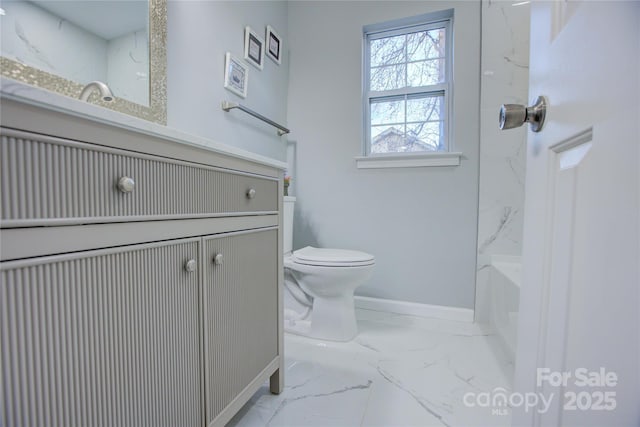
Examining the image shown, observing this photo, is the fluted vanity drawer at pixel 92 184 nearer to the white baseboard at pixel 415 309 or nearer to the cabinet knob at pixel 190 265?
the cabinet knob at pixel 190 265

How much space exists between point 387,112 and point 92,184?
6.22ft

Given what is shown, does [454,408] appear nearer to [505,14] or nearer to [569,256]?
[569,256]

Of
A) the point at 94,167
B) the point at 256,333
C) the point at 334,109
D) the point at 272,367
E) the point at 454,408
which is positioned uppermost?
the point at 334,109

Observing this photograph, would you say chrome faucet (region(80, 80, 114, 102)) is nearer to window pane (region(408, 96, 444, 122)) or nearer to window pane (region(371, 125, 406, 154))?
window pane (region(371, 125, 406, 154))

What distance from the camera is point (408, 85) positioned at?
2.03 metres

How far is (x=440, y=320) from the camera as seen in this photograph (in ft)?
6.15

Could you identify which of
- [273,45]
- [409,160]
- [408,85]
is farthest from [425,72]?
[273,45]

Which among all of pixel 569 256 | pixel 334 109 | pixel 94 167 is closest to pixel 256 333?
pixel 94 167

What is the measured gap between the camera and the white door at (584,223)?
272mm

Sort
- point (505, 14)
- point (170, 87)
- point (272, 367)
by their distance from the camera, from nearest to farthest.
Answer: point (272, 367) < point (170, 87) < point (505, 14)

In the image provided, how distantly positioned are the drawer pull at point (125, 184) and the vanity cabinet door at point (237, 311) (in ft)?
0.79

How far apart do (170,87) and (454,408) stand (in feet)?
5.50

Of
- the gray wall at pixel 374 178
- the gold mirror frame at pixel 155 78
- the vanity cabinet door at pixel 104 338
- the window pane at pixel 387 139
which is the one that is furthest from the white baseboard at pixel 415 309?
the gold mirror frame at pixel 155 78

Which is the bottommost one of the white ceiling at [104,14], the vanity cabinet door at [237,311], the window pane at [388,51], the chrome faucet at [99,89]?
the vanity cabinet door at [237,311]
